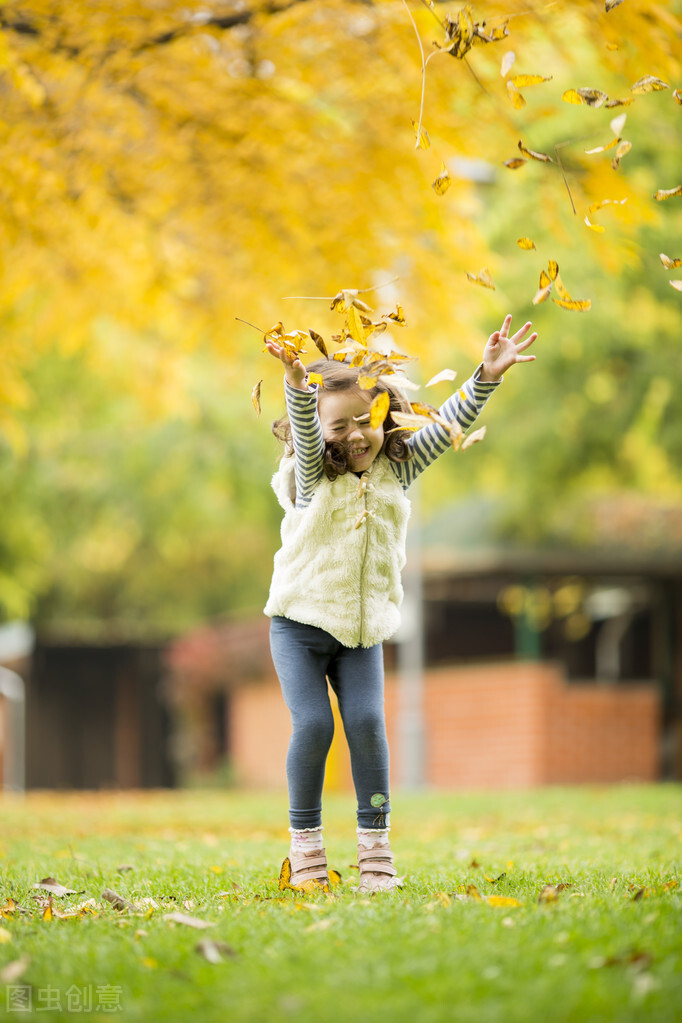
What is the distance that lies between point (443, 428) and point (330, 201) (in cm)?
485

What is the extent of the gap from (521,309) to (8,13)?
609 cm

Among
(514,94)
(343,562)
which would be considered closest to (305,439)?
(343,562)

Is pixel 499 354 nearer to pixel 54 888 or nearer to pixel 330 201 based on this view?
pixel 54 888

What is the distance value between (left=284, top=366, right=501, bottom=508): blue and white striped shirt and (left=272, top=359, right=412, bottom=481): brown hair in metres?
0.03

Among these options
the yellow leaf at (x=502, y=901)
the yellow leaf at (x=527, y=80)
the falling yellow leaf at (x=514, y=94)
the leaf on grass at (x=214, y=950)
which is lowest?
the yellow leaf at (x=502, y=901)

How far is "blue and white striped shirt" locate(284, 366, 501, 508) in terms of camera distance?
11.5 feet

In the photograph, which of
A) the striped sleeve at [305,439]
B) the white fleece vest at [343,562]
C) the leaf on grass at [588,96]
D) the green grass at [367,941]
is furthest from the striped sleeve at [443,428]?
the green grass at [367,941]

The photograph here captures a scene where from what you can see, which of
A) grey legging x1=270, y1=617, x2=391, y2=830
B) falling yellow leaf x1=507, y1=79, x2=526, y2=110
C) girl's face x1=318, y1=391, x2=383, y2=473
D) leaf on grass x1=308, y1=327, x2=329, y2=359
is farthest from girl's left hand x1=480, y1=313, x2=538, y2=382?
grey legging x1=270, y1=617, x2=391, y2=830

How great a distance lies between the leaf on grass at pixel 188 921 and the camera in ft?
9.21

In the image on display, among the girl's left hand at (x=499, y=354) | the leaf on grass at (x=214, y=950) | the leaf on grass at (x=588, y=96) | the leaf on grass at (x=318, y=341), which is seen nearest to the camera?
the leaf on grass at (x=214, y=950)

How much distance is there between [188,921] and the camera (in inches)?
112

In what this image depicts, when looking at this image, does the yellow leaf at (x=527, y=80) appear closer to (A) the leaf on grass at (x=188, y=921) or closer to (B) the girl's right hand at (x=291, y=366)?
(B) the girl's right hand at (x=291, y=366)

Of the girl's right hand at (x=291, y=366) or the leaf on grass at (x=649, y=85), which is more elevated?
the leaf on grass at (x=649, y=85)

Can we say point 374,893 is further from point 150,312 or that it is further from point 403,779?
point 403,779
